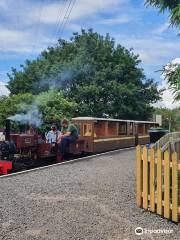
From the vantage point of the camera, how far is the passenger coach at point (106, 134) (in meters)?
20.1

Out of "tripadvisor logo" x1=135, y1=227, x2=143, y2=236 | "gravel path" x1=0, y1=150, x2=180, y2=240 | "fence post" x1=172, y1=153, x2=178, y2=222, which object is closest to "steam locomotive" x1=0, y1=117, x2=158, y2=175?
"gravel path" x1=0, y1=150, x2=180, y2=240

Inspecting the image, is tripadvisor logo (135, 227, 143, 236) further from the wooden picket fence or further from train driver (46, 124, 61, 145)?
train driver (46, 124, 61, 145)

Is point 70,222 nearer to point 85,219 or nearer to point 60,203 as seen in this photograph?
point 85,219

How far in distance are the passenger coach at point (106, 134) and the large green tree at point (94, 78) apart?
39.2 feet

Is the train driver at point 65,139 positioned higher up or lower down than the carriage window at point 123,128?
lower down

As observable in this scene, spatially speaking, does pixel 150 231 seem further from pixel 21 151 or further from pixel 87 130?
pixel 87 130

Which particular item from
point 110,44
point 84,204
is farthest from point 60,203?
point 110,44

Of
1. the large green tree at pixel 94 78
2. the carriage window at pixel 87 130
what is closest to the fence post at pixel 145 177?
the carriage window at pixel 87 130

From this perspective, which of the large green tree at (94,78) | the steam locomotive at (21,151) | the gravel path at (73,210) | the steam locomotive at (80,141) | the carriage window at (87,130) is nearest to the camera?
the gravel path at (73,210)

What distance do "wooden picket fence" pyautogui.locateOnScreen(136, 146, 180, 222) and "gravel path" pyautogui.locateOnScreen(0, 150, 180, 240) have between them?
19 centimetres

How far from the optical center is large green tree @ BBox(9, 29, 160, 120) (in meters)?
39.7

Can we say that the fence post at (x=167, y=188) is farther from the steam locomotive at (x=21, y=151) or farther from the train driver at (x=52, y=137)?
the train driver at (x=52, y=137)

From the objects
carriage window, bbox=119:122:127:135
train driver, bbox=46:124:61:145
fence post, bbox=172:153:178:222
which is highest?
carriage window, bbox=119:122:127:135

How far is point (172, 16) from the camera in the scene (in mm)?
10078
